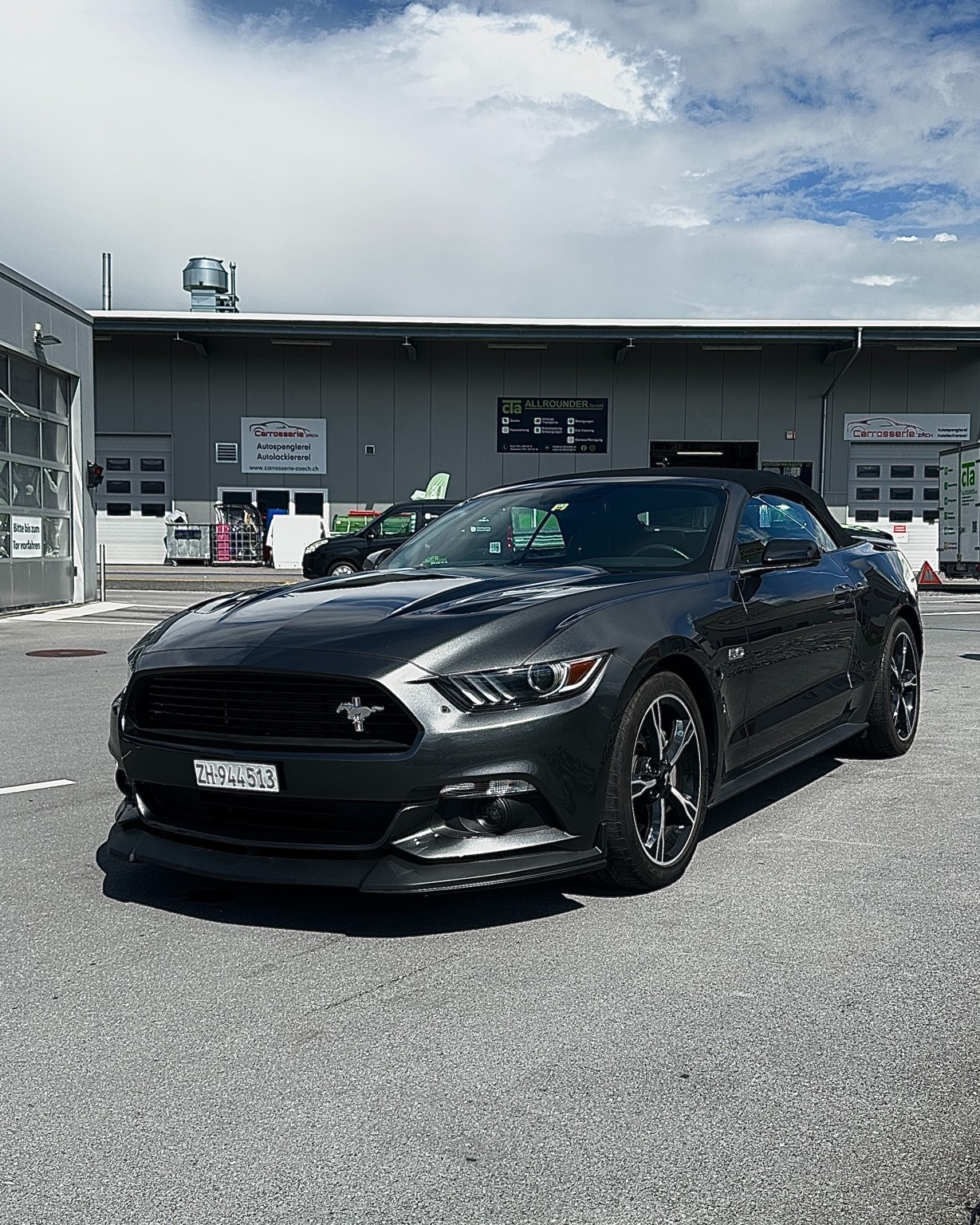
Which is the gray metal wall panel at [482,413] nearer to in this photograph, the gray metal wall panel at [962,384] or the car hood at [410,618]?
the gray metal wall panel at [962,384]

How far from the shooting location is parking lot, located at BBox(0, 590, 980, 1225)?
2.34 m

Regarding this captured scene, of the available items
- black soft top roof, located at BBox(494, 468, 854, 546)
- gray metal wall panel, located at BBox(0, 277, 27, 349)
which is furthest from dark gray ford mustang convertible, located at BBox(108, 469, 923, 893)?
gray metal wall panel, located at BBox(0, 277, 27, 349)

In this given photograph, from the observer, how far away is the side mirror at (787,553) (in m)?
4.93

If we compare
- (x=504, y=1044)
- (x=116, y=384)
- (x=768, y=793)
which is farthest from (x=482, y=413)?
(x=504, y=1044)

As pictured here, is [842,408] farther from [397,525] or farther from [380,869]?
[380,869]

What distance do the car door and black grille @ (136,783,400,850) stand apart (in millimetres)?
1738

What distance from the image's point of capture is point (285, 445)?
35938mm

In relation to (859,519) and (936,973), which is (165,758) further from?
(859,519)

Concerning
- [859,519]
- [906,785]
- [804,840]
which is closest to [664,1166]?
[804,840]

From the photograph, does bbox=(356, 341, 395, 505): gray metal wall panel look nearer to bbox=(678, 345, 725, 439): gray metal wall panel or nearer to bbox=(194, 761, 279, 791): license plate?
bbox=(678, 345, 725, 439): gray metal wall panel

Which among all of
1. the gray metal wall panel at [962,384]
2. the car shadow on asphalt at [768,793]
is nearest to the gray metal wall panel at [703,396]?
the gray metal wall panel at [962,384]

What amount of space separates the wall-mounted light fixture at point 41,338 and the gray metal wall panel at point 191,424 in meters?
18.3

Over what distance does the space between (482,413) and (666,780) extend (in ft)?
106

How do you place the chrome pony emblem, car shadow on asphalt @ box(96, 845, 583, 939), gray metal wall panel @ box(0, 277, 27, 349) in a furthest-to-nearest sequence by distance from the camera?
gray metal wall panel @ box(0, 277, 27, 349)
car shadow on asphalt @ box(96, 845, 583, 939)
the chrome pony emblem
